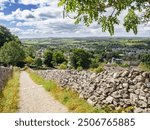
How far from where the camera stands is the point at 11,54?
10619cm

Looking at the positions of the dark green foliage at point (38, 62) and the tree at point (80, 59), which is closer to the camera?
the tree at point (80, 59)

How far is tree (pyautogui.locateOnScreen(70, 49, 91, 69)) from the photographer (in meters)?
93.8

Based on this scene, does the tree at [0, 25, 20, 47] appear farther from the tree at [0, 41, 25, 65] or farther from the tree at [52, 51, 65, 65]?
the tree at [52, 51, 65, 65]

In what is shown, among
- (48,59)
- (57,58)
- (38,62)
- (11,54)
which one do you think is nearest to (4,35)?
(48,59)

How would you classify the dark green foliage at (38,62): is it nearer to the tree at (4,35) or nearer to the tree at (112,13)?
the tree at (4,35)

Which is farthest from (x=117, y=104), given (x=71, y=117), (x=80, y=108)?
(x=71, y=117)

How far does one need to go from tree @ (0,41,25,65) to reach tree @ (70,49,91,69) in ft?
49.5

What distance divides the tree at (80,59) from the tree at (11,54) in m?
15.1

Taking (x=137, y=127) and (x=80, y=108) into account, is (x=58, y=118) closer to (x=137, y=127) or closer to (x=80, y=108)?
(x=137, y=127)

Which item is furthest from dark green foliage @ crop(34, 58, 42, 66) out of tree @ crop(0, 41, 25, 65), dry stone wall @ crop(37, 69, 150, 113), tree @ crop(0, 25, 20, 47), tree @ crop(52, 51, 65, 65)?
dry stone wall @ crop(37, 69, 150, 113)

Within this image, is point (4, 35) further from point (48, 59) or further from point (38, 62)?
point (38, 62)

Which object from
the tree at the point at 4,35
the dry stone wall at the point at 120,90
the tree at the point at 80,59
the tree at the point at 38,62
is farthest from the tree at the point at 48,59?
the dry stone wall at the point at 120,90

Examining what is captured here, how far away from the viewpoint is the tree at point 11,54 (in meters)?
106

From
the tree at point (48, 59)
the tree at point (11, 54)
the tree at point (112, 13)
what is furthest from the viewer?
the tree at point (48, 59)
